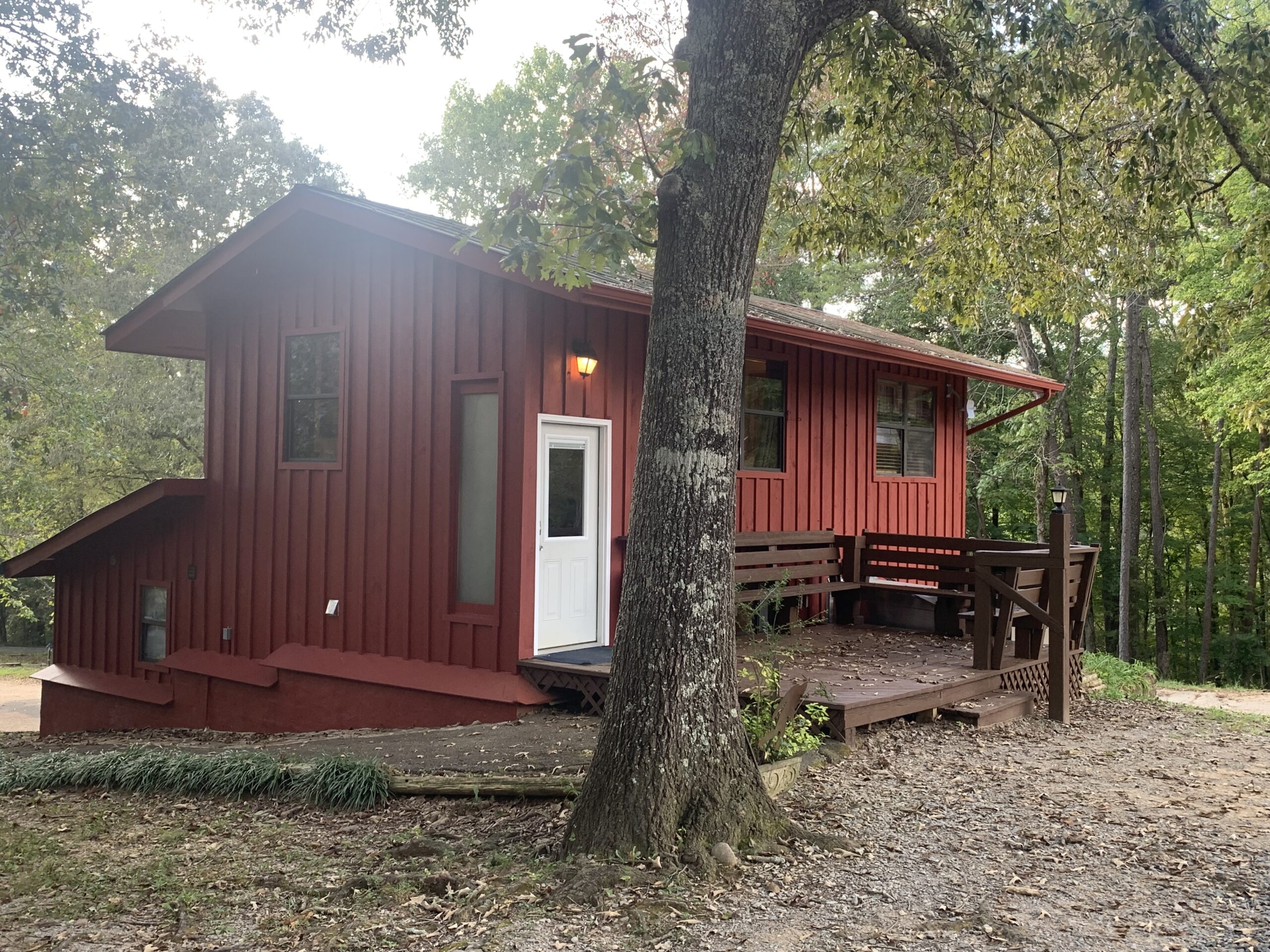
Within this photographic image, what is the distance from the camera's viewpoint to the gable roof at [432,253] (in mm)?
8320

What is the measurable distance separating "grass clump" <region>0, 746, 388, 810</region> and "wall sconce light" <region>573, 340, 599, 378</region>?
150 inches

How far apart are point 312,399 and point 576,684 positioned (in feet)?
13.5

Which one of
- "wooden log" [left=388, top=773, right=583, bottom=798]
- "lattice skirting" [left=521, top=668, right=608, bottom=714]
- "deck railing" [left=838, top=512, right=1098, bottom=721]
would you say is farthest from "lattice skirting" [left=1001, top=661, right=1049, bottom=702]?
"wooden log" [left=388, top=773, right=583, bottom=798]

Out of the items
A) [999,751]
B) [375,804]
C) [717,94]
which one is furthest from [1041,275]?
[375,804]

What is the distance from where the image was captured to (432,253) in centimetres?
870

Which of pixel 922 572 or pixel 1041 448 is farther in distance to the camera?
pixel 1041 448

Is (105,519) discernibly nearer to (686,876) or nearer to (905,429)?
(686,876)

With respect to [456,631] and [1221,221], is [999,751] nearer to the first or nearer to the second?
[456,631]

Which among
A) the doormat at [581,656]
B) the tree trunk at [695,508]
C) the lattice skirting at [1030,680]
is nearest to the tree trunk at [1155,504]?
the lattice skirting at [1030,680]

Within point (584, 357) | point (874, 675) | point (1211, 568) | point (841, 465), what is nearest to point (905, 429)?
point (841, 465)

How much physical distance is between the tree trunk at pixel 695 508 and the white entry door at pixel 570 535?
147 inches

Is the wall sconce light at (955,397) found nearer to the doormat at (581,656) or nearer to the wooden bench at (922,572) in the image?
the wooden bench at (922,572)

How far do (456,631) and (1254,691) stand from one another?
14810 millimetres

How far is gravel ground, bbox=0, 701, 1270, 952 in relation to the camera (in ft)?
13.5
